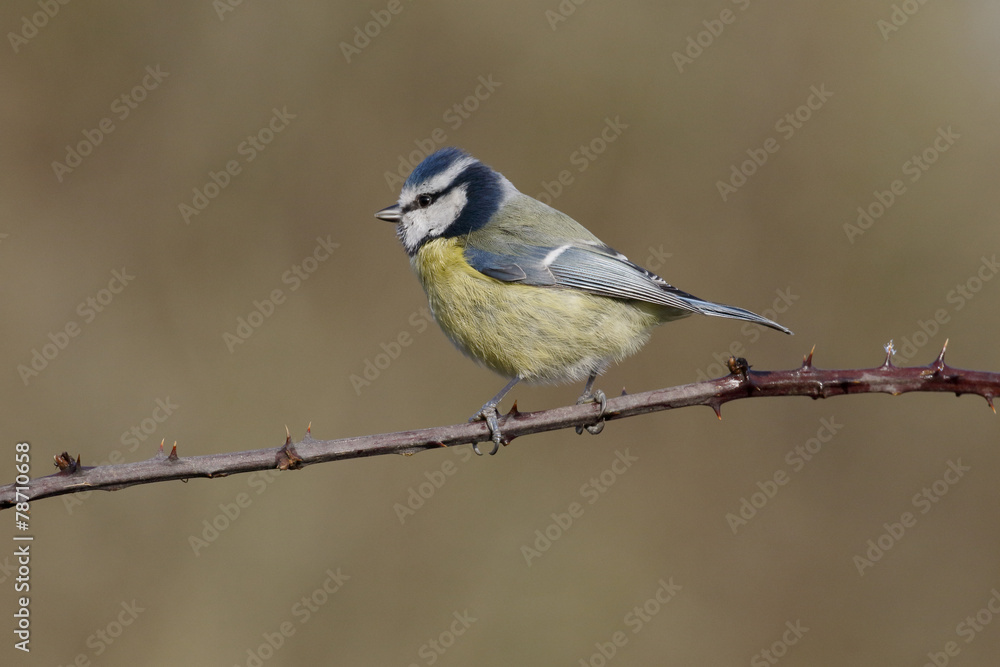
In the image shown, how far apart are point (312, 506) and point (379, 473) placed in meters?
0.49

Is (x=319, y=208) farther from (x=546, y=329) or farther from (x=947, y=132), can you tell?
(x=947, y=132)

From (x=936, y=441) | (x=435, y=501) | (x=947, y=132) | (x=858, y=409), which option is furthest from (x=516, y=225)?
(x=947, y=132)

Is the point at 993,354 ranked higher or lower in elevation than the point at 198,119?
higher

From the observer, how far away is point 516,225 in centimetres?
335
